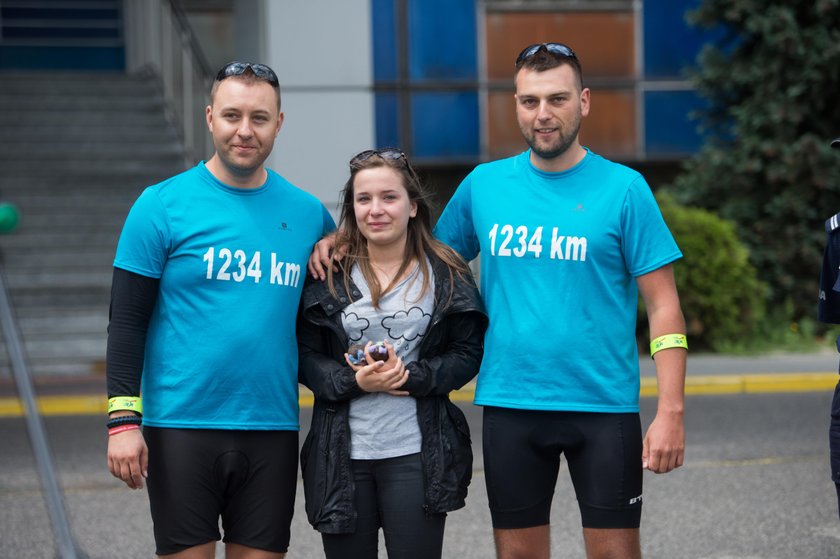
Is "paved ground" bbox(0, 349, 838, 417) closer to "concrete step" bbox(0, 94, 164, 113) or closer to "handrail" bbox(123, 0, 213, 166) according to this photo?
"handrail" bbox(123, 0, 213, 166)

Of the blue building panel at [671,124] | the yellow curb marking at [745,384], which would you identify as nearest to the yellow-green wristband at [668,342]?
the yellow curb marking at [745,384]

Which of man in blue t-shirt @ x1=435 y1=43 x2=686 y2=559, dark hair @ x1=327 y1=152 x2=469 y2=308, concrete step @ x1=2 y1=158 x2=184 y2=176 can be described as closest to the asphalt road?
man in blue t-shirt @ x1=435 y1=43 x2=686 y2=559

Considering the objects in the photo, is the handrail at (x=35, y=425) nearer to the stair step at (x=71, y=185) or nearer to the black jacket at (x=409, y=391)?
the black jacket at (x=409, y=391)

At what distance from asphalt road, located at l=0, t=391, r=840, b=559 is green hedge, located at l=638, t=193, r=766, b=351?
11.2 feet

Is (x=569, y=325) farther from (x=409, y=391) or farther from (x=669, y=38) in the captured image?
(x=669, y=38)

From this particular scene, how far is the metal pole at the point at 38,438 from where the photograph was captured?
2.53 metres

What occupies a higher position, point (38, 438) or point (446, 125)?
point (446, 125)

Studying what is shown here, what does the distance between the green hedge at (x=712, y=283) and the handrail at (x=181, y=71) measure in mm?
5146

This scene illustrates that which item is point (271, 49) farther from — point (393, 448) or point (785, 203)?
point (393, 448)

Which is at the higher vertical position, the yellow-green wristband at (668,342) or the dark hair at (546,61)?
the dark hair at (546,61)

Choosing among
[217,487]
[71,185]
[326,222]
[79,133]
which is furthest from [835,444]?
[79,133]

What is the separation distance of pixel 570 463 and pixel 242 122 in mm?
1417

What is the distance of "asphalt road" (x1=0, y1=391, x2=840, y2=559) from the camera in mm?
5637

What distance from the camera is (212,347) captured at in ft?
10.9
